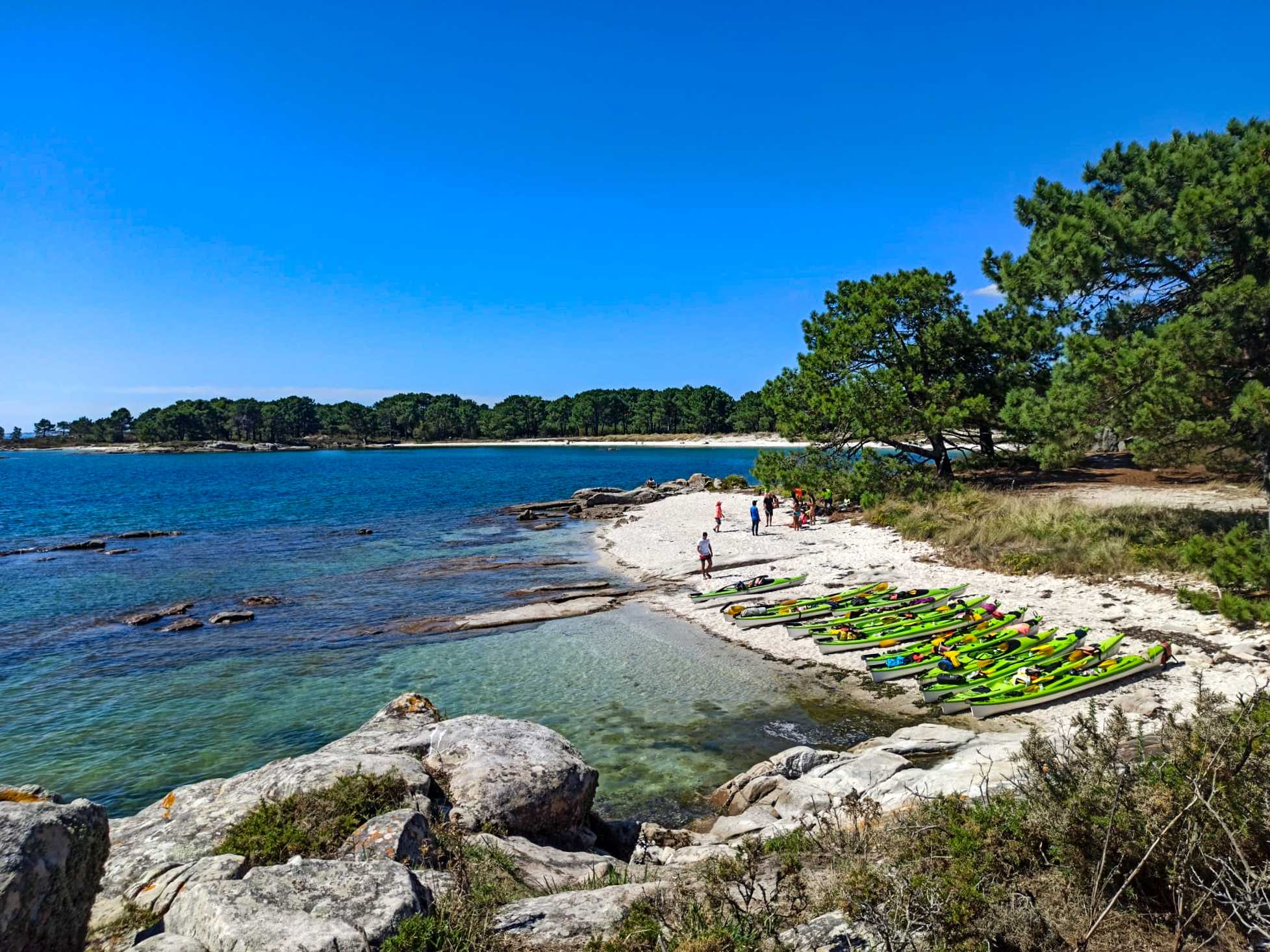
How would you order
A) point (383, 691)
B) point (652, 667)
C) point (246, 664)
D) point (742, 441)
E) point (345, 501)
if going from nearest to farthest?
1. point (383, 691)
2. point (652, 667)
3. point (246, 664)
4. point (345, 501)
5. point (742, 441)

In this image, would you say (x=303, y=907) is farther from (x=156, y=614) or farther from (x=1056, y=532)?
(x=156, y=614)

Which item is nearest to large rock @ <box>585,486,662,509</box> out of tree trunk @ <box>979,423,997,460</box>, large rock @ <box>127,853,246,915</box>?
tree trunk @ <box>979,423,997,460</box>

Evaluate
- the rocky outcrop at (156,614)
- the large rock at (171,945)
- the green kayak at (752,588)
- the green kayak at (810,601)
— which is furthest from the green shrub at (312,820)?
the rocky outcrop at (156,614)

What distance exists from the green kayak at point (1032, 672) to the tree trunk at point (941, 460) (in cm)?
2053

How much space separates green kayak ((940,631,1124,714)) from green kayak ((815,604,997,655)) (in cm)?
290

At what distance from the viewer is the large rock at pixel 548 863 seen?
7.02 metres

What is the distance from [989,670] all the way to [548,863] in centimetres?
1091

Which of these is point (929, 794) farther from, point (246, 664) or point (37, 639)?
point (37, 639)

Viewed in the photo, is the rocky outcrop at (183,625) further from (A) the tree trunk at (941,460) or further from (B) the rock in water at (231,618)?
(A) the tree trunk at (941,460)

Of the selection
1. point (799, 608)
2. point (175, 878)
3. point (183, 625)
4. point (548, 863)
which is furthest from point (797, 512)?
point (175, 878)

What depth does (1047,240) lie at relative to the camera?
1878 centimetres

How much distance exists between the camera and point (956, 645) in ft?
52.3

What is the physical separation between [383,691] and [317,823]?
9.92 metres

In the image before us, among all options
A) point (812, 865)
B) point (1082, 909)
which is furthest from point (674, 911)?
point (1082, 909)
